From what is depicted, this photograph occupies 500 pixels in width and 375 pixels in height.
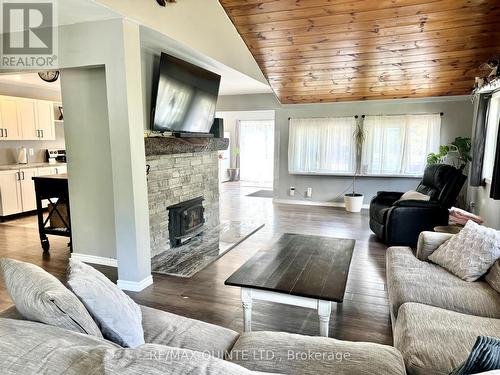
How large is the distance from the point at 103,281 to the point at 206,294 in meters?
1.64

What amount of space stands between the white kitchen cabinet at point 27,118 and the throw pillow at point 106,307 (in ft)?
19.5

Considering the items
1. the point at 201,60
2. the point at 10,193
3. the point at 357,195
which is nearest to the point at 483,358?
the point at 201,60

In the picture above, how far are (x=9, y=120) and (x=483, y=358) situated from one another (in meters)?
7.16

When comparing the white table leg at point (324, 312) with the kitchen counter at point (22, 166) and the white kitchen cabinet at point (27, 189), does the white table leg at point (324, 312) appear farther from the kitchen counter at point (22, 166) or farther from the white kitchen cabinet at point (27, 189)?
the kitchen counter at point (22, 166)

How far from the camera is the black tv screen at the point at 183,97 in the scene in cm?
377

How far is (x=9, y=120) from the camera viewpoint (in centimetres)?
586

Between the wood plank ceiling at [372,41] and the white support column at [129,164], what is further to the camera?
the wood plank ceiling at [372,41]

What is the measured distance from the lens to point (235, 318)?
2.56 m

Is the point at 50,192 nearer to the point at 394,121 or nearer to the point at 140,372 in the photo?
the point at 140,372

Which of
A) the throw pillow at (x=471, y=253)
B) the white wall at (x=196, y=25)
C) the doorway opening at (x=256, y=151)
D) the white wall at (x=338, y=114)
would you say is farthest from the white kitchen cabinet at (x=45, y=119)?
the throw pillow at (x=471, y=253)

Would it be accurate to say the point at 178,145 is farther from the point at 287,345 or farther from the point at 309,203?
the point at 309,203

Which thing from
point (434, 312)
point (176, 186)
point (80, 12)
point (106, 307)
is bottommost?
point (434, 312)

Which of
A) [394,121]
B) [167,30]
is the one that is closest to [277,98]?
[394,121]

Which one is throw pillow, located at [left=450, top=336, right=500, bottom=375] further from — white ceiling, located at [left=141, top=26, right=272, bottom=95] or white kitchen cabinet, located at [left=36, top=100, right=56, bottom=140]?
white kitchen cabinet, located at [left=36, top=100, right=56, bottom=140]
